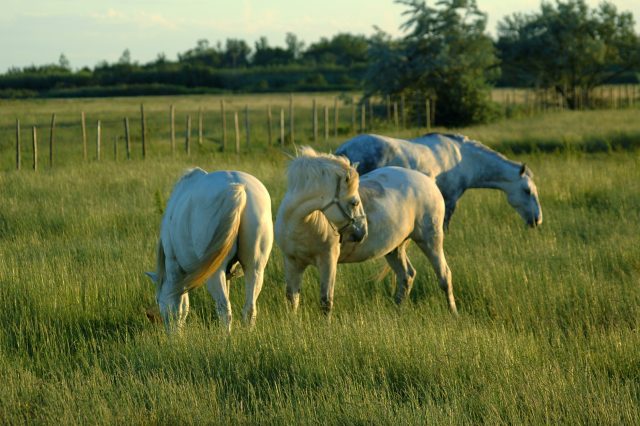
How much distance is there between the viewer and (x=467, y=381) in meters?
5.36

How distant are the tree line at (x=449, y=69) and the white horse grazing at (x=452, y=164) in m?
22.8

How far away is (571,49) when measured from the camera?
4875 cm

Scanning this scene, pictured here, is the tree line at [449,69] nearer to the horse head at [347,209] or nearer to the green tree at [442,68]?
the green tree at [442,68]

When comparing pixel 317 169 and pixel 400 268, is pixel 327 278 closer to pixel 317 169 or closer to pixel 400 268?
pixel 317 169

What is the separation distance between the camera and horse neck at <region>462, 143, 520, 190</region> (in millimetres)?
11656

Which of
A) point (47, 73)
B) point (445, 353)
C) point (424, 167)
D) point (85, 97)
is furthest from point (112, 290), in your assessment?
point (47, 73)

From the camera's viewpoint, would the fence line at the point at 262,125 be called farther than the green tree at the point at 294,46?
No

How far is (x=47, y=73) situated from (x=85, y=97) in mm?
11409

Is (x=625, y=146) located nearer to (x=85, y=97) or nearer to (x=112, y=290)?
(x=112, y=290)

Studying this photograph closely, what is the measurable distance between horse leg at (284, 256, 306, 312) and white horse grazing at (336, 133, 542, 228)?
418cm

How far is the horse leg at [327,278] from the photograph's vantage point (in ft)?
22.8

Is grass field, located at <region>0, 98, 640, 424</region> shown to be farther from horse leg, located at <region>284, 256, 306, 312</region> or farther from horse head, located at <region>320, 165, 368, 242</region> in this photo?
horse head, located at <region>320, 165, 368, 242</region>

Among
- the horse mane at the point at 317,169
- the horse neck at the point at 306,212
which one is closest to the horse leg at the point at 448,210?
the horse neck at the point at 306,212

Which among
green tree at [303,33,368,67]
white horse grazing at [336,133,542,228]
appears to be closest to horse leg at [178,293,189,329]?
white horse grazing at [336,133,542,228]
